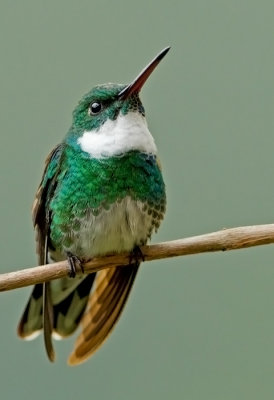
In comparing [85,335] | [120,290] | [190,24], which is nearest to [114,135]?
[120,290]

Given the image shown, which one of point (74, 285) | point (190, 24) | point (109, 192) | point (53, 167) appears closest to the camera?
point (109, 192)

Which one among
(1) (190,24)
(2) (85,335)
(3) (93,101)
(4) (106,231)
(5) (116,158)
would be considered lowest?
(2) (85,335)

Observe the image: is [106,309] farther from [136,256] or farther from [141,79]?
[141,79]

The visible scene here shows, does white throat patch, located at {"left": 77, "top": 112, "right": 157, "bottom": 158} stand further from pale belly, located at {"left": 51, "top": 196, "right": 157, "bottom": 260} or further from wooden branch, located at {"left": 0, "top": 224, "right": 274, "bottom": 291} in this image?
wooden branch, located at {"left": 0, "top": 224, "right": 274, "bottom": 291}

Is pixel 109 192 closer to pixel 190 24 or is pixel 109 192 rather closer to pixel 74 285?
pixel 74 285

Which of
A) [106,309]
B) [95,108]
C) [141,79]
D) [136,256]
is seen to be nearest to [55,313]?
[106,309]

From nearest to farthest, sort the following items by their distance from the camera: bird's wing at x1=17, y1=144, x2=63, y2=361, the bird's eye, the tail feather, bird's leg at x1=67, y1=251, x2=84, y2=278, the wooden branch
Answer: the wooden branch
bird's leg at x1=67, y1=251, x2=84, y2=278
the bird's eye
bird's wing at x1=17, y1=144, x2=63, y2=361
the tail feather

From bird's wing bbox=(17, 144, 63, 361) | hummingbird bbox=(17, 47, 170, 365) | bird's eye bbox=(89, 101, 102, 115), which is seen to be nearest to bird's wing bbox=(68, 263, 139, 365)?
hummingbird bbox=(17, 47, 170, 365)

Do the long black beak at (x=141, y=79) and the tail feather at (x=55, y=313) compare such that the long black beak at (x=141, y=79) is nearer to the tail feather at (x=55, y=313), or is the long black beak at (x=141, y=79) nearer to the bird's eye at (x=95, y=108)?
the bird's eye at (x=95, y=108)
